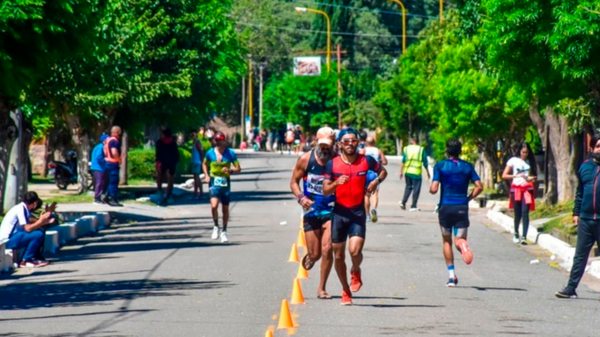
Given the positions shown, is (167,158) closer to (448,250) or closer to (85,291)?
(85,291)

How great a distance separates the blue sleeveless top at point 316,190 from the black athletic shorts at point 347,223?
39 centimetres

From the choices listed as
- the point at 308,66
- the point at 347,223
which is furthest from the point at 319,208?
the point at 308,66

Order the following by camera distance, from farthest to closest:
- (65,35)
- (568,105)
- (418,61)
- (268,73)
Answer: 1. (268,73)
2. (418,61)
3. (568,105)
4. (65,35)

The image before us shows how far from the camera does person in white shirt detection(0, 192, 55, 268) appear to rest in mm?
17953

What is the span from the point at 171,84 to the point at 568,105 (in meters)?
12.4

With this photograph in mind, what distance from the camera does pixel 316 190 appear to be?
14.0 meters

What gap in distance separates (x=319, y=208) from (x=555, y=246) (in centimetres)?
796

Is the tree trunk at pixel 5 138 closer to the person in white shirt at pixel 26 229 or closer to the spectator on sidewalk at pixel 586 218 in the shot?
the person in white shirt at pixel 26 229

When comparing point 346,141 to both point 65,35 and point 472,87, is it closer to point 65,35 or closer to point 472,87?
point 65,35

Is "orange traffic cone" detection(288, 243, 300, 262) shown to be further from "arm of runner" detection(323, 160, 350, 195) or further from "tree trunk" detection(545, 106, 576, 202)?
"tree trunk" detection(545, 106, 576, 202)

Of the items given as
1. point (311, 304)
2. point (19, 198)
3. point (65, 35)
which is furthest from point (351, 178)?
point (19, 198)

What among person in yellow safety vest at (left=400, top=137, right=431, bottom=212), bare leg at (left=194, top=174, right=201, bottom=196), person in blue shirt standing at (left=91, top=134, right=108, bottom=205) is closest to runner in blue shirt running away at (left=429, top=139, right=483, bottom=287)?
person in blue shirt standing at (left=91, top=134, right=108, bottom=205)

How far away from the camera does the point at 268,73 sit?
111 meters

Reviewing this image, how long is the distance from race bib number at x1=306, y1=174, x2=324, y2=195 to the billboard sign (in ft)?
241
